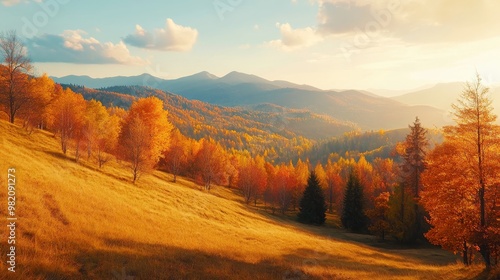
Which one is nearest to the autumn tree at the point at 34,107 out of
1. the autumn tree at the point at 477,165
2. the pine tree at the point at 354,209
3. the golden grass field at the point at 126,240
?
the golden grass field at the point at 126,240

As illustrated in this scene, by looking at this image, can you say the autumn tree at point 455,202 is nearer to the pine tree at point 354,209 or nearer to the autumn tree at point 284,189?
the pine tree at point 354,209

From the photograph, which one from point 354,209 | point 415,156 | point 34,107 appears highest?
point 34,107

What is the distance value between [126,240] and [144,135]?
25610mm

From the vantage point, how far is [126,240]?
18172mm

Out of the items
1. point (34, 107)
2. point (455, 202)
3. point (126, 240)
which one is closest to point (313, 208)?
point (455, 202)

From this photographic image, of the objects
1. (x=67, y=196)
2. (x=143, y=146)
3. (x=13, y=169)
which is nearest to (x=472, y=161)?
(x=67, y=196)

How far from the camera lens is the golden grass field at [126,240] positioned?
519 inches

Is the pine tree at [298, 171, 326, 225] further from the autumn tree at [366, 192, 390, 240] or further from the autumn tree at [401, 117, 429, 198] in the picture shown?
the autumn tree at [401, 117, 429, 198]

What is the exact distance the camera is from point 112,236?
1812cm

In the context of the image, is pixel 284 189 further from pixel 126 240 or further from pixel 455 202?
pixel 126 240

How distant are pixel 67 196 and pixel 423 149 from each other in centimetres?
4773

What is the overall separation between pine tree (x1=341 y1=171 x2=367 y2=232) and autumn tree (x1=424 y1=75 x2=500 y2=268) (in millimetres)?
48372

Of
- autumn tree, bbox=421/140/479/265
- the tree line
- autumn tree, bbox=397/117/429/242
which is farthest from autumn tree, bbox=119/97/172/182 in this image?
autumn tree, bbox=397/117/429/242

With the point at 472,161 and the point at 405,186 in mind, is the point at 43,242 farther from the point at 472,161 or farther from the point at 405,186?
the point at 405,186
